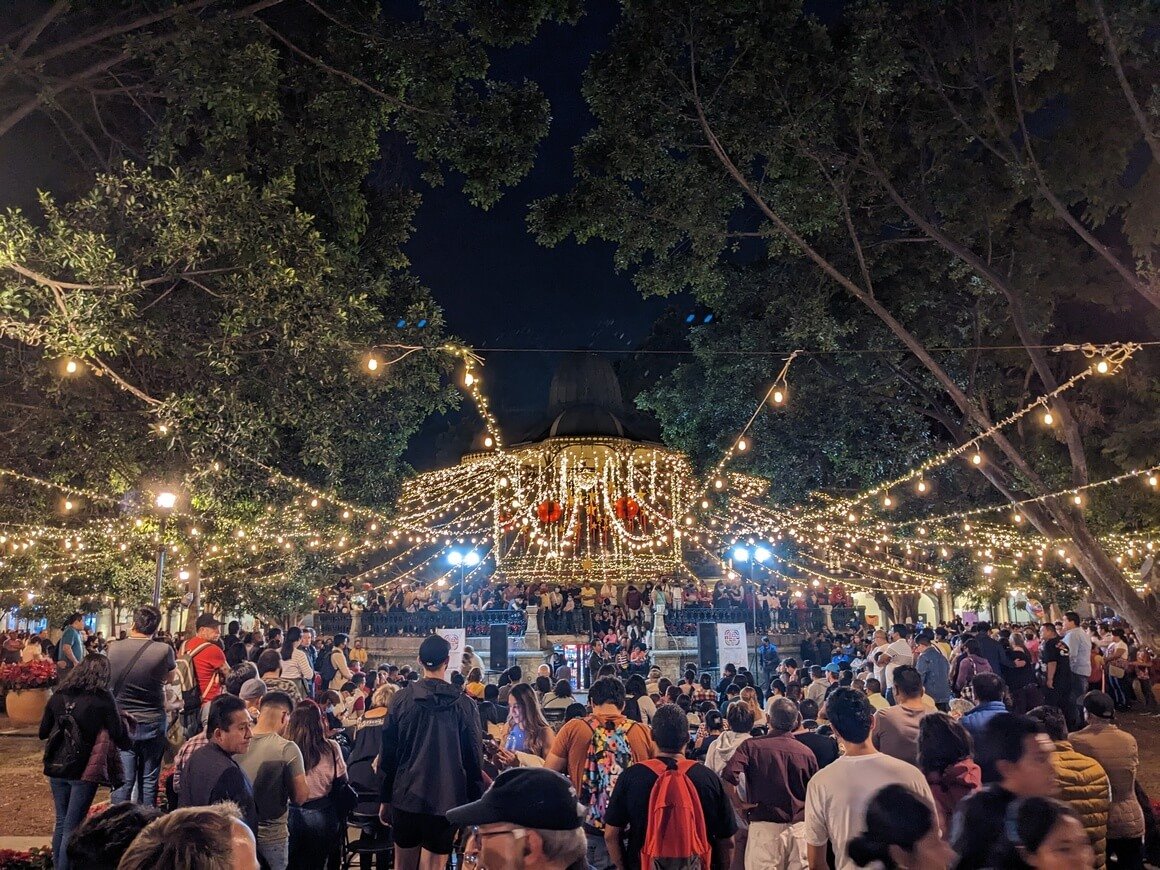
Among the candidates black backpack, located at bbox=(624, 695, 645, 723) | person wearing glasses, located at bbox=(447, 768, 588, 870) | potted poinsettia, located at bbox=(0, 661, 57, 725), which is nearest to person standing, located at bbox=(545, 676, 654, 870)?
black backpack, located at bbox=(624, 695, 645, 723)

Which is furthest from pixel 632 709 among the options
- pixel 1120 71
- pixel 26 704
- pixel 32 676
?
pixel 26 704

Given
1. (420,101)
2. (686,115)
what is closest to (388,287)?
(420,101)

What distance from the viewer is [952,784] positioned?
423 cm

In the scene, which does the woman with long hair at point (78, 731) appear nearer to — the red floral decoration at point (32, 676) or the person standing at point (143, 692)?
the person standing at point (143, 692)

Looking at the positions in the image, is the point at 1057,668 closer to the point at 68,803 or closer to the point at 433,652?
the point at 433,652

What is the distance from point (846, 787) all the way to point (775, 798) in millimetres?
1379

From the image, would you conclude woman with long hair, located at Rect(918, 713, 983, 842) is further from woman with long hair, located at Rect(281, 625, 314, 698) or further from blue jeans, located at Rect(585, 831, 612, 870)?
woman with long hair, located at Rect(281, 625, 314, 698)

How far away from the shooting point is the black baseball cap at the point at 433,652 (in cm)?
491

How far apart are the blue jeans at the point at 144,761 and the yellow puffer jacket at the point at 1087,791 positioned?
622 cm

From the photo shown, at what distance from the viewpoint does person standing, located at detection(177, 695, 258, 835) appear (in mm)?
4125

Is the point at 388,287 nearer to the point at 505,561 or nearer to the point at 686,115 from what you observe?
the point at 686,115

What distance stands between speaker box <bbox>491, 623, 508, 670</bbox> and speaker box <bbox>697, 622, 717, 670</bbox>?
4.76 meters

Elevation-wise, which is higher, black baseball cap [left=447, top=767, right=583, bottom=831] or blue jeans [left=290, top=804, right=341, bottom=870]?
black baseball cap [left=447, top=767, right=583, bottom=831]

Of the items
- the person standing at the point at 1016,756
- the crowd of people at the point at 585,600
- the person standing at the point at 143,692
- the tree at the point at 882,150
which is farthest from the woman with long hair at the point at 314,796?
the crowd of people at the point at 585,600
